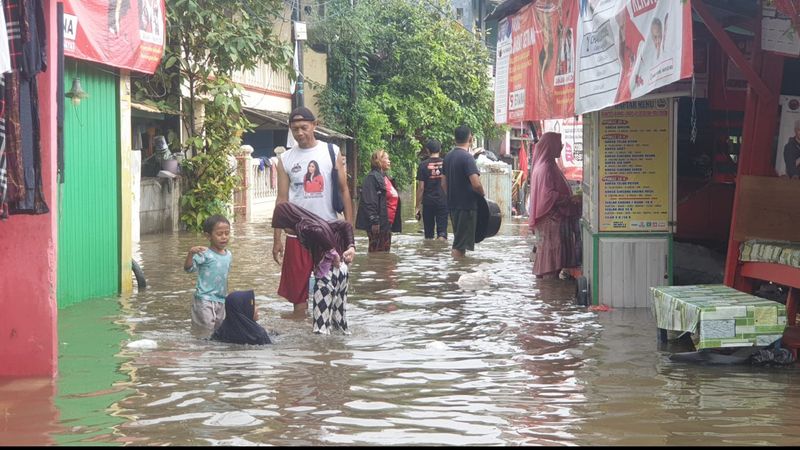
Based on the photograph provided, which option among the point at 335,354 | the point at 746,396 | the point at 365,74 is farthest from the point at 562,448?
the point at 365,74

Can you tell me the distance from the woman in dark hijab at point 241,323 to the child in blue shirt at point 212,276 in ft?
1.79

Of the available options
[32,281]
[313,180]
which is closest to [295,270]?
[313,180]

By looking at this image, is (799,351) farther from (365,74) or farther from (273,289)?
(365,74)

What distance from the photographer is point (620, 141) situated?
36.6 ft

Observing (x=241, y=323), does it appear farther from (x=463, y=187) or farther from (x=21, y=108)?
(x=463, y=187)

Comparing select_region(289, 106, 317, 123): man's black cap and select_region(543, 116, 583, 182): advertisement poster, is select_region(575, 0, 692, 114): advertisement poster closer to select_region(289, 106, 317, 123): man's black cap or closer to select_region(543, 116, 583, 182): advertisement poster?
select_region(289, 106, 317, 123): man's black cap

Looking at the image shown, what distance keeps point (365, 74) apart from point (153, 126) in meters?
10.7

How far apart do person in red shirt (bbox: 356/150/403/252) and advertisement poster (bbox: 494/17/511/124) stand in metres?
1.85

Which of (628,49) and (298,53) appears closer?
(628,49)

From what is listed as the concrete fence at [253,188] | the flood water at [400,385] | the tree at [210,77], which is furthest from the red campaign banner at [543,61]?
the concrete fence at [253,188]

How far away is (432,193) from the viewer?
1923 centimetres

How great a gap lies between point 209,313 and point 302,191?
1.34 meters

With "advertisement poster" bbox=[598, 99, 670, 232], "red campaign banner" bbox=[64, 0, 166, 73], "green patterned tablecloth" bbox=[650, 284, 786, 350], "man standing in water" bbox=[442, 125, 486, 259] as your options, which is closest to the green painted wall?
"red campaign banner" bbox=[64, 0, 166, 73]

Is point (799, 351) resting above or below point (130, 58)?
below
